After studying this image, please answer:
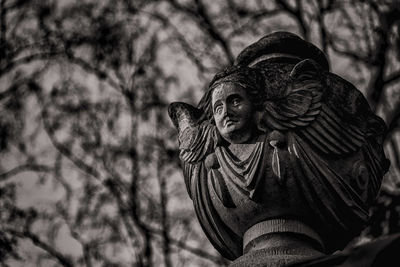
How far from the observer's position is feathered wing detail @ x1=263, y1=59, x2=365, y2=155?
4.63 metres

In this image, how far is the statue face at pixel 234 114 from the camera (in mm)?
4684

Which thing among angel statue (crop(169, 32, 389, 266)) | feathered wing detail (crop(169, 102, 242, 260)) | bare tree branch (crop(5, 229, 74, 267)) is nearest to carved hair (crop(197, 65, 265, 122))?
angel statue (crop(169, 32, 389, 266))

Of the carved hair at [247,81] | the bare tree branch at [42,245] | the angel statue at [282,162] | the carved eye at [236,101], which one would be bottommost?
the angel statue at [282,162]

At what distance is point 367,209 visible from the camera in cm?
470

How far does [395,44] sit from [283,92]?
A: 638 cm

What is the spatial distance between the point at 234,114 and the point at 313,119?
1.21 ft

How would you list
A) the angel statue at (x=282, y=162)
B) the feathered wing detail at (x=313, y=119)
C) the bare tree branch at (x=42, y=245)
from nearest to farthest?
1. the angel statue at (x=282, y=162)
2. the feathered wing detail at (x=313, y=119)
3. the bare tree branch at (x=42, y=245)

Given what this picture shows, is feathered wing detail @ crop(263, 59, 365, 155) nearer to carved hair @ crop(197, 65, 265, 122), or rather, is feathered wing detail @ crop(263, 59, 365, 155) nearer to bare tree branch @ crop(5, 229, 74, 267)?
carved hair @ crop(197, 65, 265, 122)

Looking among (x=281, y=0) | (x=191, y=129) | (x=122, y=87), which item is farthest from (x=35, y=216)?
(x=191, y=129)

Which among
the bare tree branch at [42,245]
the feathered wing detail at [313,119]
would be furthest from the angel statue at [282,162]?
the bare tree branch at [42,245]

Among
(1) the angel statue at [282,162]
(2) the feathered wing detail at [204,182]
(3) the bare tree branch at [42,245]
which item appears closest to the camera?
(1) the angel statue at [282,162]

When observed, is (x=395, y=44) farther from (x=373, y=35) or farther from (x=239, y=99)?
(x=239, y=99)

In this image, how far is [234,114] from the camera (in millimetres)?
4707

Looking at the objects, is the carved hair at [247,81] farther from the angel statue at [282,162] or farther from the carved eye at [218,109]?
the carved eye at [218,109]
